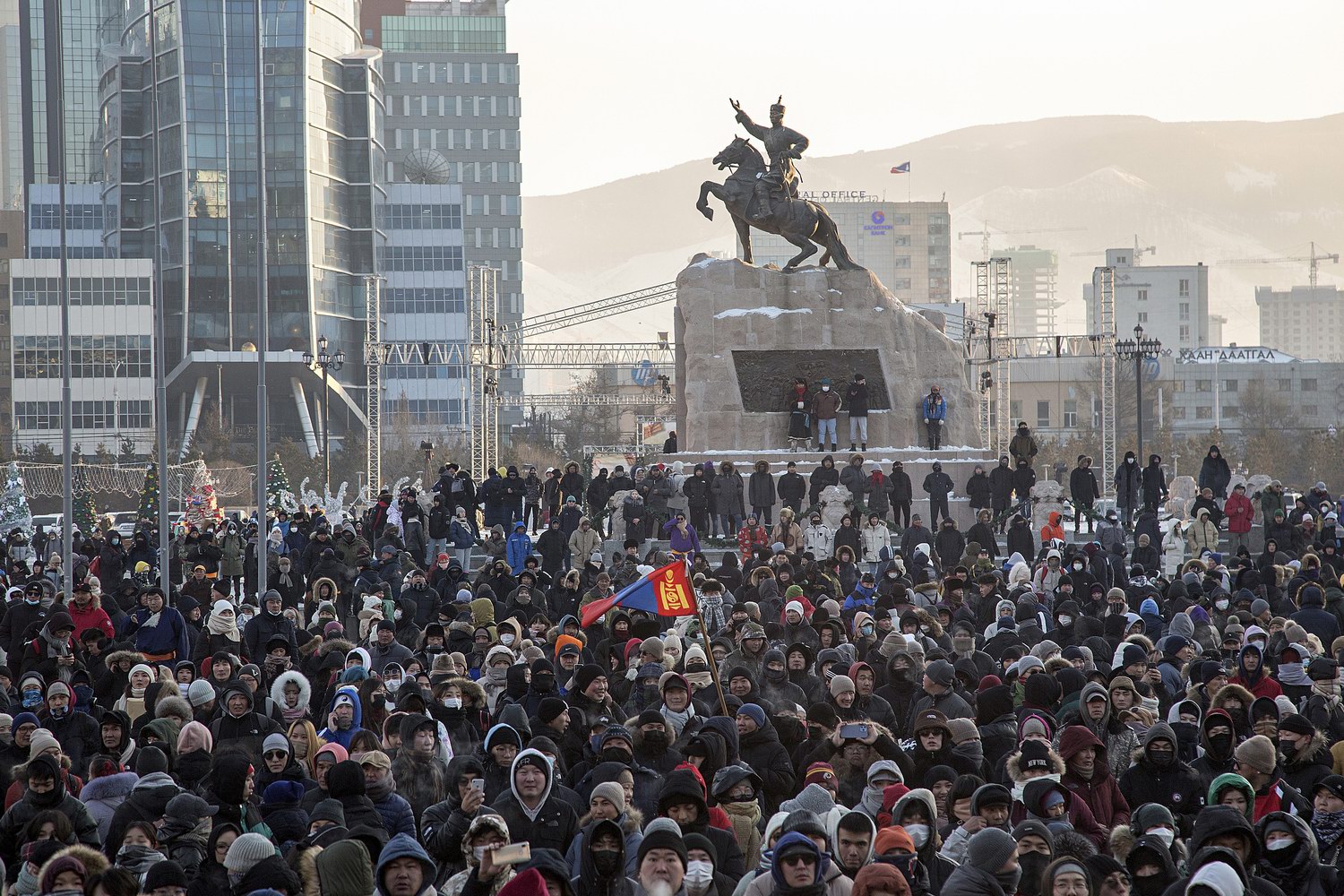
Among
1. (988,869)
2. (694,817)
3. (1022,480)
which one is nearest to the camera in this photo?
(988,869)

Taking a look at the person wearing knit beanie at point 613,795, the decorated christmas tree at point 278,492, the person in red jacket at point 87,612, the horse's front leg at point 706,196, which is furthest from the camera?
the decorated christmas tree at point 278,492

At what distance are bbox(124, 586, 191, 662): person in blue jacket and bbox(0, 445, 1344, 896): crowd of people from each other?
3cm

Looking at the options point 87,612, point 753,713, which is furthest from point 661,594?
point 87,612

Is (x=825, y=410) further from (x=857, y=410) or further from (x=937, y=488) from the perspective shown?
(x=937, y=488)

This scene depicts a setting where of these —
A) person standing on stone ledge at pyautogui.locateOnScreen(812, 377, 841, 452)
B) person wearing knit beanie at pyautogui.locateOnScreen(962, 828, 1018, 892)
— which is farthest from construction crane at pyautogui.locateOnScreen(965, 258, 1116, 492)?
person wearing knit beanie at pyautogui.locateOnScreen(962, 828, 1018, 892)

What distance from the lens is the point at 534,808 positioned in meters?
7.29

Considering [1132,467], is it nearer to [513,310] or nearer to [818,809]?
[818,809]

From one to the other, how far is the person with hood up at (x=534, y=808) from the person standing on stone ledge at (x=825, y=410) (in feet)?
66.0

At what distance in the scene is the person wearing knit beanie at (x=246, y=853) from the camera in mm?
6520

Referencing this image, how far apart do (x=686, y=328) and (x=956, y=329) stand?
77.0m

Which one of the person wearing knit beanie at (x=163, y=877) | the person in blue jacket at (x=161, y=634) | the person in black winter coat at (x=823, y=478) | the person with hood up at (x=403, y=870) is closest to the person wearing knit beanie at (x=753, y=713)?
the person with hood up at (x=403, y=870)

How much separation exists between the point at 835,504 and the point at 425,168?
79552 millimetres

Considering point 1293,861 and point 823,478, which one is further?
point 823,478

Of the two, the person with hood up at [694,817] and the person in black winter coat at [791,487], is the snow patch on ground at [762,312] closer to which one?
the person in black winter coat at [791,487]
